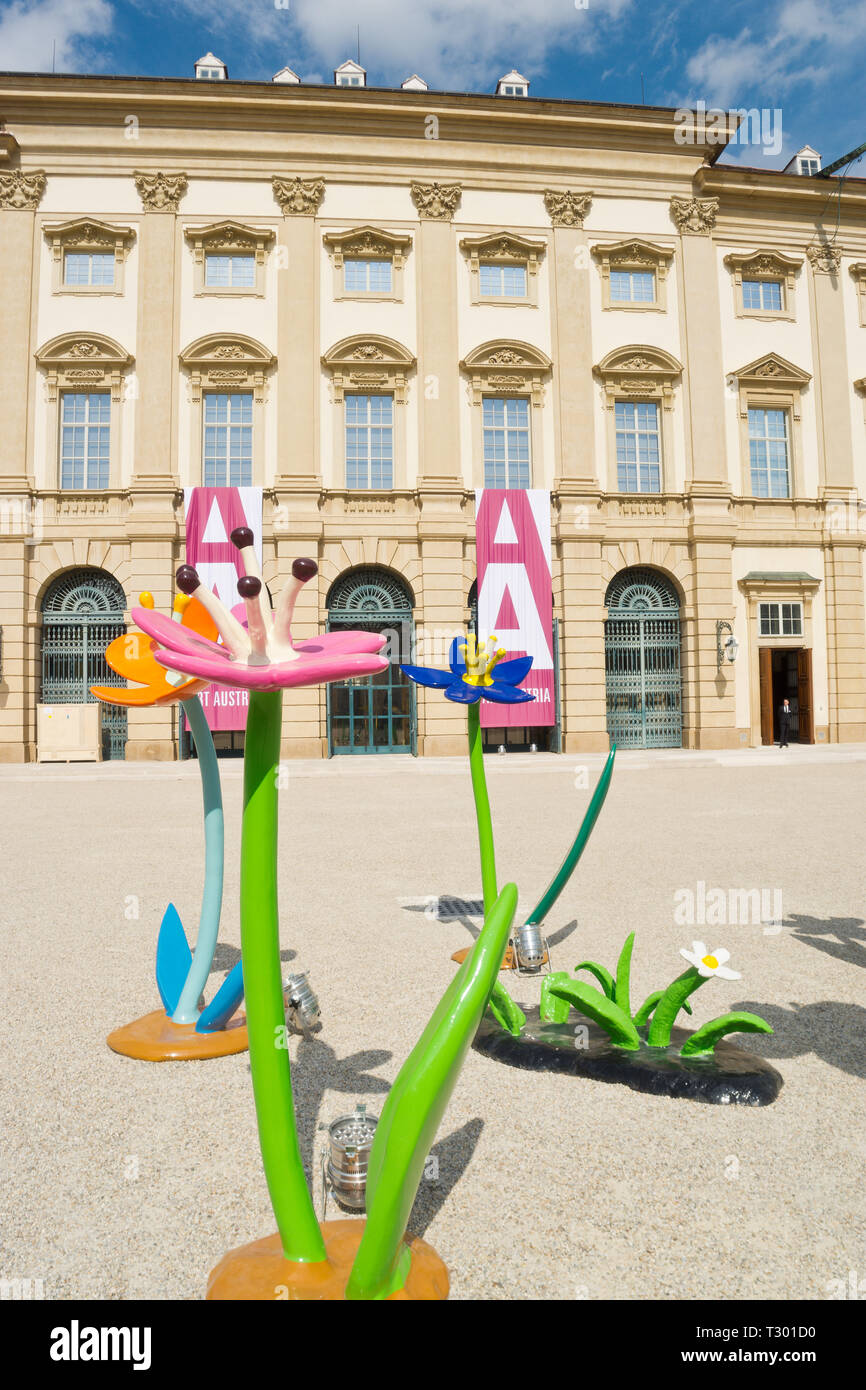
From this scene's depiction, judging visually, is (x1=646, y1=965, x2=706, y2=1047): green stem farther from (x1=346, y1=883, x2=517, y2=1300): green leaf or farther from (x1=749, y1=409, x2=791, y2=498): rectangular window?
(x1=749, y1=409, x2=791, y2=498): rectangular window

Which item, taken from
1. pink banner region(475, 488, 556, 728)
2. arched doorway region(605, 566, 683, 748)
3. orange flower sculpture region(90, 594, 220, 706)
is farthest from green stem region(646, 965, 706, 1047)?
arched doorway region(605, 566, 683, 748)

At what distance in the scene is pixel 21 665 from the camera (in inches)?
849

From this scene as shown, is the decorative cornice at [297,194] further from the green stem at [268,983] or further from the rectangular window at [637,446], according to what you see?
the green stem at [268,983]

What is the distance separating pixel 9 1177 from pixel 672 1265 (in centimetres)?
209

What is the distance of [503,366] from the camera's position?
2286cm

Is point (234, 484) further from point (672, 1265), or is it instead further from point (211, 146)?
point (672, 1265)

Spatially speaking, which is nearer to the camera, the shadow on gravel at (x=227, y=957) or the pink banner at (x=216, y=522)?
the shadow on gravel at (x=227, y=957)

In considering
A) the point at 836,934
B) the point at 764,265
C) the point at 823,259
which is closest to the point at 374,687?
the point at 764,265

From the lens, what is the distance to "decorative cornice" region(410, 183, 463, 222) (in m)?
23.0

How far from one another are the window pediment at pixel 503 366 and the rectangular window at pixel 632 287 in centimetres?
317

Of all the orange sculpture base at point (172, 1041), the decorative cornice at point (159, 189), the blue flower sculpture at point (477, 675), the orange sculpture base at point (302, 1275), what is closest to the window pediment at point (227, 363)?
the decorative cornice at point (159, 189)

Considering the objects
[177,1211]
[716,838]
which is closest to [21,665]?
[716,838]

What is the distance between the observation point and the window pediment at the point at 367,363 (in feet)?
73.9

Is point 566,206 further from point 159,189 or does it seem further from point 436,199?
point 159,189
